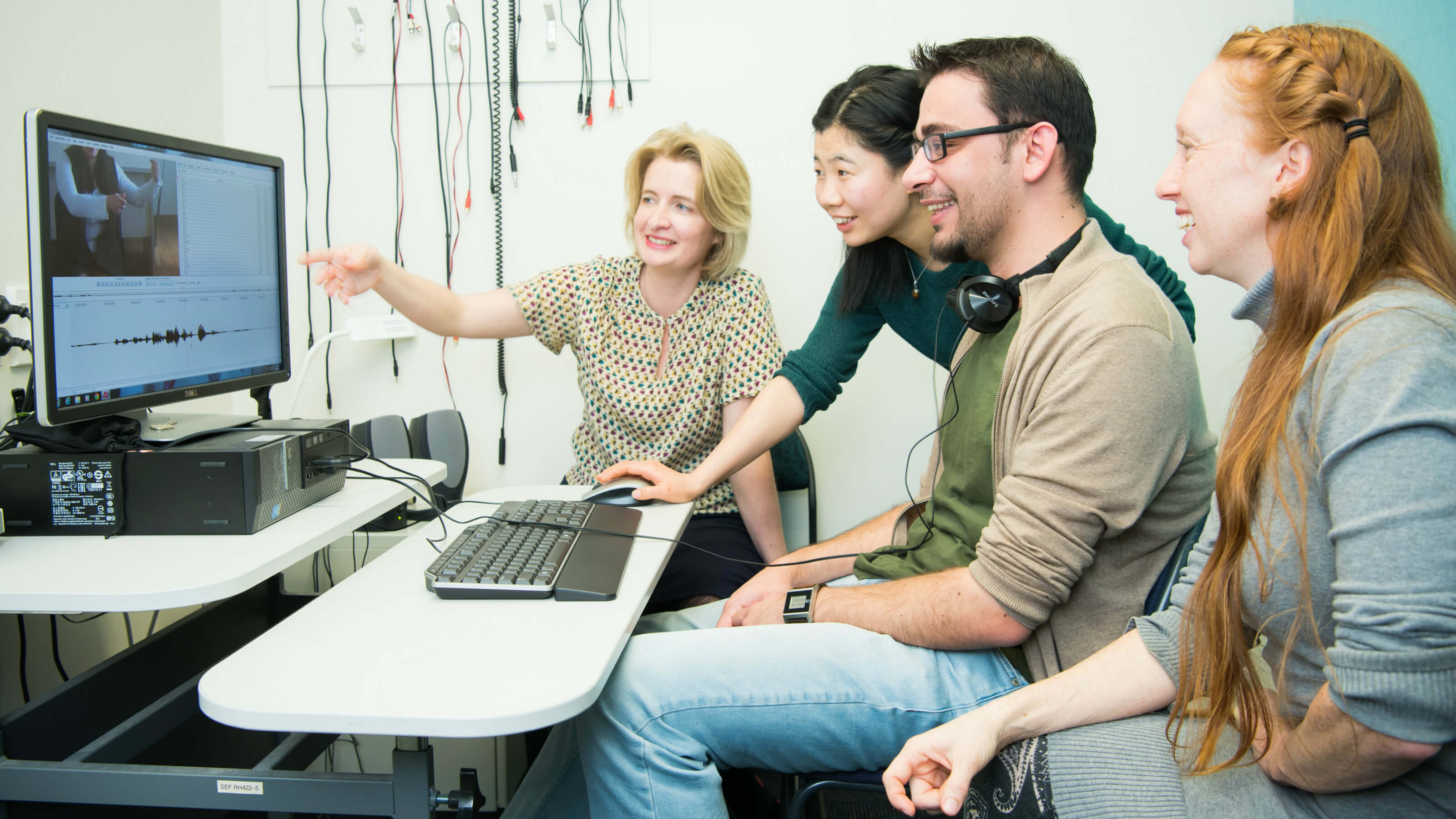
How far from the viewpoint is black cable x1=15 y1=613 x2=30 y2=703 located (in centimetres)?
162

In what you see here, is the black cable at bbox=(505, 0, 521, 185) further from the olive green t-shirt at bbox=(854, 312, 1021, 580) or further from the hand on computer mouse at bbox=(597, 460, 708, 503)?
the olive green t-shirt at bbox=(854, 312, 1021, 580)

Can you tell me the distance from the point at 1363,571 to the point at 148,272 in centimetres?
141

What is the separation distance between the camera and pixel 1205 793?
2.61 feet

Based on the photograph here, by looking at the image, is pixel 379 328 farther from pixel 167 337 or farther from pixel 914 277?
pixel 914 277

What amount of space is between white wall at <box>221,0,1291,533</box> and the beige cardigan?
118cm

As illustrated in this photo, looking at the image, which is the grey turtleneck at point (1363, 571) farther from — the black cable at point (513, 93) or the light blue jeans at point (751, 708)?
the black cable at point (513, 93)

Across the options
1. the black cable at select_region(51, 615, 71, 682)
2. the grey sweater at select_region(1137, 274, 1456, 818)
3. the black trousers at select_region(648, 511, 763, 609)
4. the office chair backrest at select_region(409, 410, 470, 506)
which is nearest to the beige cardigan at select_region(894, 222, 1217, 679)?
the grey sweater at select_region(1137, 274, 1456, 818)

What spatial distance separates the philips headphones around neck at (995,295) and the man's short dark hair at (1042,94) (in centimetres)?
11

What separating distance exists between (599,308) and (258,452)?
0.90 meters

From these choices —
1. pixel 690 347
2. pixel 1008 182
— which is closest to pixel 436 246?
pixel 690 347

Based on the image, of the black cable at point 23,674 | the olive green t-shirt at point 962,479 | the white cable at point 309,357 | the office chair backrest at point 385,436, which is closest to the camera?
the olive green t-shirt at point 962,479

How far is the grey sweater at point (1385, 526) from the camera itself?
652 mm

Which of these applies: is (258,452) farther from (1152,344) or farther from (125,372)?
(1152,344)

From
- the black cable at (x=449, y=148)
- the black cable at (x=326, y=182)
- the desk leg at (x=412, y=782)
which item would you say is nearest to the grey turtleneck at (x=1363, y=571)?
the desk leg at (x=412, y=782)
